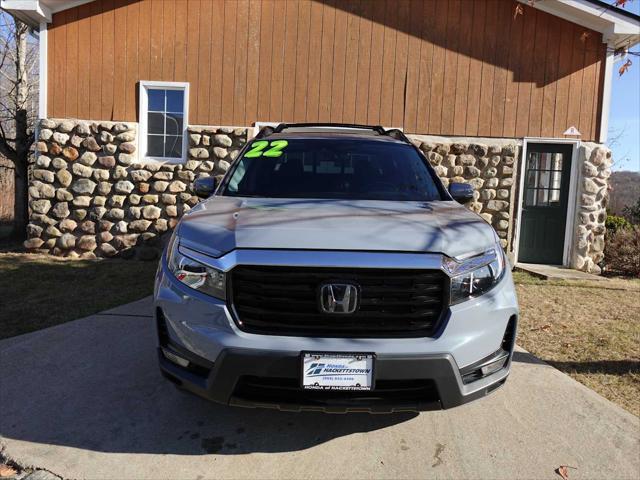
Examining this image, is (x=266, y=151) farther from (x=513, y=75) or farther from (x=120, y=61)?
(x=513, y=75)

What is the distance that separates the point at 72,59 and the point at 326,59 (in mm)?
4368

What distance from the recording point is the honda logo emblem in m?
2.35

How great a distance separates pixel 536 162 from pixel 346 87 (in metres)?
3.61

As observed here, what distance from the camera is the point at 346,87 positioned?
27.3 feet

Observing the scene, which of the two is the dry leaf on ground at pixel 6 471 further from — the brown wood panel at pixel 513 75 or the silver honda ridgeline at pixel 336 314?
the brown wood panel at pixel 513 75

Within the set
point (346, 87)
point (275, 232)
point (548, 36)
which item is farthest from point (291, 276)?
point (548, 36)

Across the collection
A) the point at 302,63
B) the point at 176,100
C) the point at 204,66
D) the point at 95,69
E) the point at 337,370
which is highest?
the point at 302,63

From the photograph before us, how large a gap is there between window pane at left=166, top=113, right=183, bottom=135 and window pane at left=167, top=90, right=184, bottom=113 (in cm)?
12

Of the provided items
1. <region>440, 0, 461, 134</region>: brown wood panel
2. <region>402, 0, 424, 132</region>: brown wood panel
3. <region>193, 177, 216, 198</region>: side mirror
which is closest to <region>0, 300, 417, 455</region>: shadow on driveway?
<region>193, 177, 216, 198</region>: side mirror

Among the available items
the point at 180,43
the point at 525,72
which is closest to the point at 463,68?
the point at 525,72

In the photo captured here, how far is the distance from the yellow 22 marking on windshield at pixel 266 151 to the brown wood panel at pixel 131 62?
17.3 ft

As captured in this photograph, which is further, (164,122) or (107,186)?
(164,122)

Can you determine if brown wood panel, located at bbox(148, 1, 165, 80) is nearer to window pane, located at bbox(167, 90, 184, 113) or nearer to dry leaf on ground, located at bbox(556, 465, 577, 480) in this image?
window pane, located at bbox(167, 90, 184, 113)

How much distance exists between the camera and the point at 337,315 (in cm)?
237
